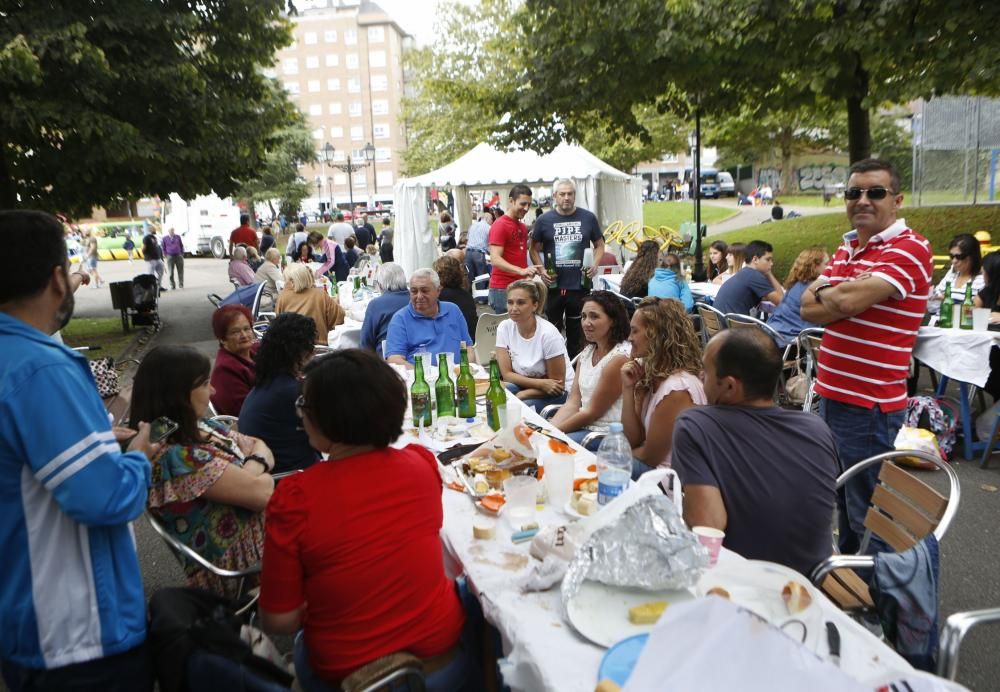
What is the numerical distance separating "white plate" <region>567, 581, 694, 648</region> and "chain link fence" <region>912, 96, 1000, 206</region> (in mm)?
18196

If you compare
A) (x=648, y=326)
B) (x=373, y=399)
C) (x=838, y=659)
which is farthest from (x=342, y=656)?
(x=648, y=326)

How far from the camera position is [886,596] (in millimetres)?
1946

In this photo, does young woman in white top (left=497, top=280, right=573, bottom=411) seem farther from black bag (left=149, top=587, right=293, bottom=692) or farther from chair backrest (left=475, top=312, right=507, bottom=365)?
black bag (left=149, top=587, right=293, bottom=692)

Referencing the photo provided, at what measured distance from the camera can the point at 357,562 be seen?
5.89ft

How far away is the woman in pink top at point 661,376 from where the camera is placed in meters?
3.09

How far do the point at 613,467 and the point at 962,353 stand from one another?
3.74 metres

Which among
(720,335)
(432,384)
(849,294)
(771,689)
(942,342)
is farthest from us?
(942,342)

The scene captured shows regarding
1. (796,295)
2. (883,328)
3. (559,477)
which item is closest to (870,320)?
(883,328)

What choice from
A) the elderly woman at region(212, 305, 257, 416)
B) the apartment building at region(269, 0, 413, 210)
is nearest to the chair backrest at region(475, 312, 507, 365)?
the elderly woman at region(212, 305, 257, 416)

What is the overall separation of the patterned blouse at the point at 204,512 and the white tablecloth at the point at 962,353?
4.44 meters

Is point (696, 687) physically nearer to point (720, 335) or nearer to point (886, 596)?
point (886, 596)

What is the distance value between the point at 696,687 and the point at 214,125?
36.8 feet

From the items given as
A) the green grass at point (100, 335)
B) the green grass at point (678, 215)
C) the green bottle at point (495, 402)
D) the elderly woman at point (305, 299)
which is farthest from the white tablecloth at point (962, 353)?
the green grass at point (678, 215)

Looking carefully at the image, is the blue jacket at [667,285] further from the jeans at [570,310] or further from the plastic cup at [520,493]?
the plastic cup at [520,493]
